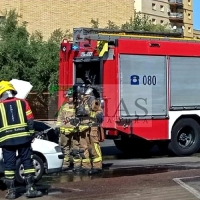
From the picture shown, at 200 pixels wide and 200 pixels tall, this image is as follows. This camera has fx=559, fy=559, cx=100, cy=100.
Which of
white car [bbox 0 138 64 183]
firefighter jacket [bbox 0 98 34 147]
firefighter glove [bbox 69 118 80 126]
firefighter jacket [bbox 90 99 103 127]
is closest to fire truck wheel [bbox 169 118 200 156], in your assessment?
firefighter jacket [bbox 90 99 103 127]

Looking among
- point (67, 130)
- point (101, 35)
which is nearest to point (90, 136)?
point (67, 130)

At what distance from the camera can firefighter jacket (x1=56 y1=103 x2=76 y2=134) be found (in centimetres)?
1176

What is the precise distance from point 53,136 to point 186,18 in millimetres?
81104

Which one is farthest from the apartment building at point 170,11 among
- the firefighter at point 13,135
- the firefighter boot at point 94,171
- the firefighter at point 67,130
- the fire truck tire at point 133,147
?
the firefighter at point 13,135

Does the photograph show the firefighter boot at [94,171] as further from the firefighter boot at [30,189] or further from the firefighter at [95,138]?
the firefighter boot at [30,189]

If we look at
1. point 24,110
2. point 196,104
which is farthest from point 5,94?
point 196,104

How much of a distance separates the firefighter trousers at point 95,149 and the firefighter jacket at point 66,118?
1.36ft

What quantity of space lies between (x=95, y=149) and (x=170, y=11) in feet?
257

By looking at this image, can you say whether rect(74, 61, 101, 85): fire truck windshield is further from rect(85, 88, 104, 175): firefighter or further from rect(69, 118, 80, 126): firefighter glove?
rect(69, 118, 80, 126): firefighter glove

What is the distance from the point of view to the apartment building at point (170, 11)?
78.0 metres

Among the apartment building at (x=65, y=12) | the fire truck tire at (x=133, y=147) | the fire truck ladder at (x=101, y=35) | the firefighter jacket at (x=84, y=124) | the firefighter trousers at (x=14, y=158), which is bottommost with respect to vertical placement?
the fire truck tire at (x=133, y=147)

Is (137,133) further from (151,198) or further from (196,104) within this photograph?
(151,198)

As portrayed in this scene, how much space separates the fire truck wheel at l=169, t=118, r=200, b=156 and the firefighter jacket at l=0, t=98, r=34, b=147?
21.2ft

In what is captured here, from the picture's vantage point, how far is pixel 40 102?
34594mm
